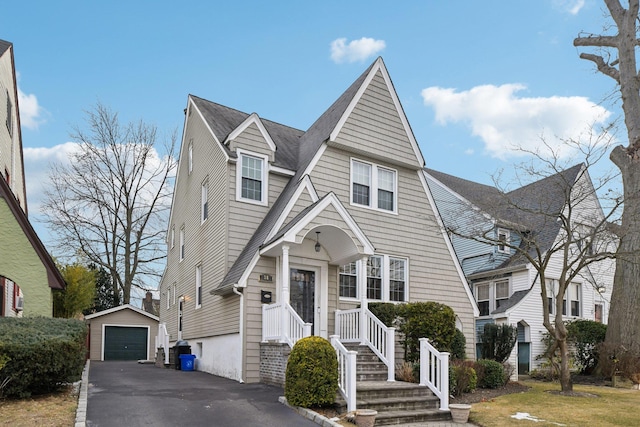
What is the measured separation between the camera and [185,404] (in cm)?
959

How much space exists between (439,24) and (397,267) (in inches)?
288

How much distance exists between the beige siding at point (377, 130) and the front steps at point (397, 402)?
24.0ft

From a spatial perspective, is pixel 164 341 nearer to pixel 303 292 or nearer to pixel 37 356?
pixel 303 292

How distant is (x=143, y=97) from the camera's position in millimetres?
17859

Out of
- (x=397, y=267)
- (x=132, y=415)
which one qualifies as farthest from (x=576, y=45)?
(x=132, y=415)

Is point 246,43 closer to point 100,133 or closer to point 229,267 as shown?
point 229,267

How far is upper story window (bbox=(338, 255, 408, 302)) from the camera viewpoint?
15.7 m

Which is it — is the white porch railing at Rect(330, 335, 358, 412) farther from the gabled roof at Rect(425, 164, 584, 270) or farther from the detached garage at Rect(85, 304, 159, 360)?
the detached garage at Rect(85, 304, 159, 360)

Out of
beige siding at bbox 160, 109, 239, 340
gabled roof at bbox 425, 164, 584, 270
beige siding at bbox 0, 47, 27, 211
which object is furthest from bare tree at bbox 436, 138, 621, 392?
beige siding at bbox 0, 47, 27, 211

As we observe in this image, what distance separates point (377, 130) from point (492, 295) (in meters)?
12.3

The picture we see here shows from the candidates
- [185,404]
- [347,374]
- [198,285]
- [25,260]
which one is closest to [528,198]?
[198,285]

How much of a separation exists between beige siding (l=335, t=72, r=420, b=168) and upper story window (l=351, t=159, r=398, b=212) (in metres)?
0.46

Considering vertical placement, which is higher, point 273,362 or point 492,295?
point 492,295

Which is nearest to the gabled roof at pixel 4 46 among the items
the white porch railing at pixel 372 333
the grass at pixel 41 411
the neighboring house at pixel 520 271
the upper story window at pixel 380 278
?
the grass at pixel 41 411
